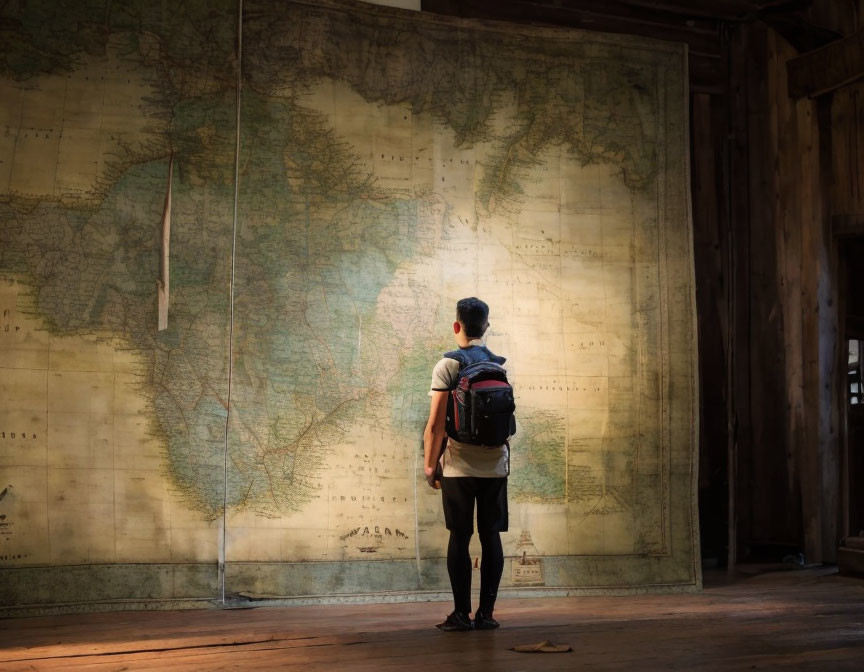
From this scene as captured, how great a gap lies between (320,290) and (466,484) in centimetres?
139

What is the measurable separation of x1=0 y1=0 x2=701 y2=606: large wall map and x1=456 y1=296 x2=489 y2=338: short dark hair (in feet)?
2.75

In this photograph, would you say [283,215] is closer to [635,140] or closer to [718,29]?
[635,140]

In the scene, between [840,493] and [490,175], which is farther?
[840,493]

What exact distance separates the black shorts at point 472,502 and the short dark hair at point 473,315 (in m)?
0.64

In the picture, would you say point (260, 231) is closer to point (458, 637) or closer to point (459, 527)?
point (459, 527)

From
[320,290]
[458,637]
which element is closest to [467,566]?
[458,637]

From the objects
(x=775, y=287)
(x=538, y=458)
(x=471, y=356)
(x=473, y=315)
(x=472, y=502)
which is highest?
(x=775, y=287)

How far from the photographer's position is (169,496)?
4.07 metres

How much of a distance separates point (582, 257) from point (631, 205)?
448mm

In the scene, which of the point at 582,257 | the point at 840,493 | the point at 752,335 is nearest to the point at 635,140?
the point at 582,257

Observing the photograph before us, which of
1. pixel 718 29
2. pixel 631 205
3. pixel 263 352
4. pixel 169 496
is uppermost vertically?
pixel 718 29

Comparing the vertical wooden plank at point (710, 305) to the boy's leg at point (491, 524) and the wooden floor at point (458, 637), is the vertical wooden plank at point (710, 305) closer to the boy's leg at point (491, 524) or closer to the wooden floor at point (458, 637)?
the wooden floor at point (458, 637)

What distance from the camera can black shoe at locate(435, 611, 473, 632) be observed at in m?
3.64

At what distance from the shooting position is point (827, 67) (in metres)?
5.47
